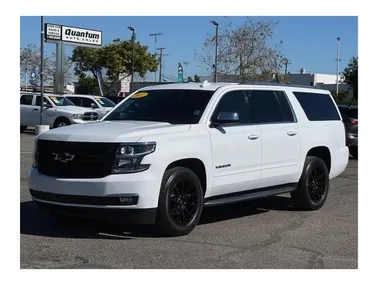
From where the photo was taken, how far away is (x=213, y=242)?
669 cm

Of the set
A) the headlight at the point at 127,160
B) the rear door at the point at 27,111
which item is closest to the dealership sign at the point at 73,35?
the rear door at the point at 27,111

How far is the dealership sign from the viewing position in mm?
33125

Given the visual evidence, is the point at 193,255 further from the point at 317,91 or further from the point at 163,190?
the point at 317,91

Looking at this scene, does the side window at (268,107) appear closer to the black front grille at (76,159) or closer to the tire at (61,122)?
the black front grille at (76,159)

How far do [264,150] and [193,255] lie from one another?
231cm

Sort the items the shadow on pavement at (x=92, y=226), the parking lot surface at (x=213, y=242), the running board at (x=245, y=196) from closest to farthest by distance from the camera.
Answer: the parking lot surface at (x=213, y=242) → the shadow on pavement at (x=92, y=226) → the running board at (x=245, y=196)

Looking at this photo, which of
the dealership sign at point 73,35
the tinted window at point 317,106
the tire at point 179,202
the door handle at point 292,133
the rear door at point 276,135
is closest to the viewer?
the tire at point 179,202

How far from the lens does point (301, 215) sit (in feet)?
28.0

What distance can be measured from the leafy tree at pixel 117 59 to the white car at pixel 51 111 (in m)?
28.6

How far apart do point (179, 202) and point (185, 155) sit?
55 cm

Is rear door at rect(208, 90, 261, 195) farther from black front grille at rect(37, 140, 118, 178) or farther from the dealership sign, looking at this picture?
the dealership sign

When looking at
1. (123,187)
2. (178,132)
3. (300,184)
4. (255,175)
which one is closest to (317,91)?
(300,184)

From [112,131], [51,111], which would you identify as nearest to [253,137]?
[112,131]

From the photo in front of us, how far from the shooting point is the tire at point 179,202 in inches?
261
